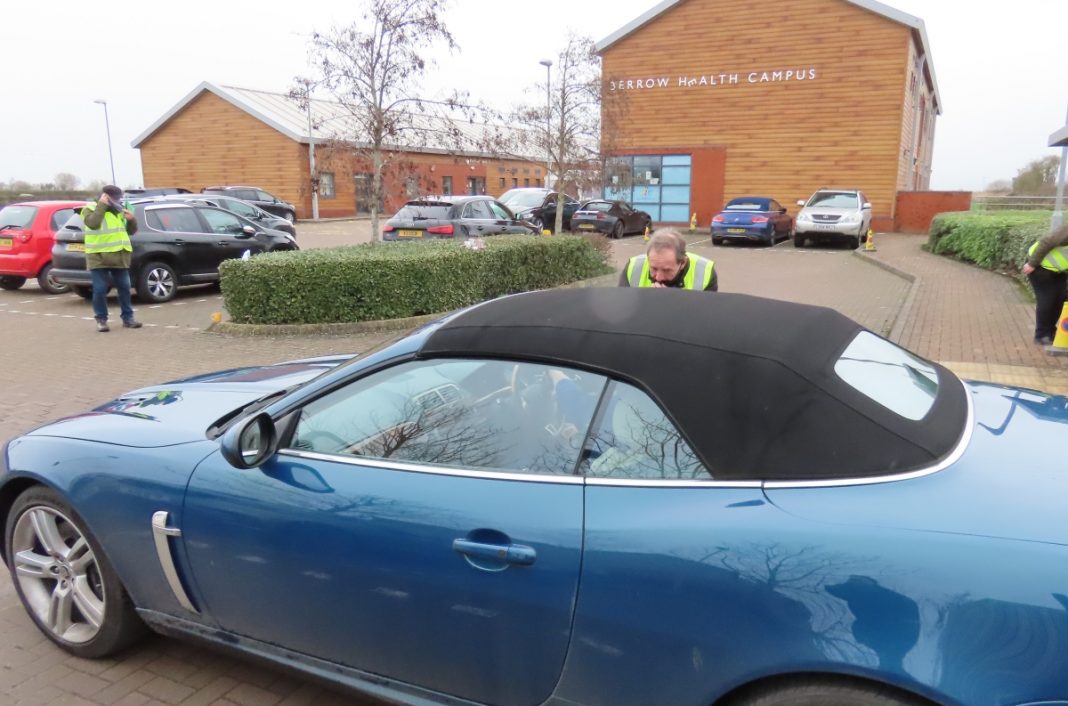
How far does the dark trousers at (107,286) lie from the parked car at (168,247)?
179cm

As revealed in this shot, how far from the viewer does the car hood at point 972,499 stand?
1756 mm

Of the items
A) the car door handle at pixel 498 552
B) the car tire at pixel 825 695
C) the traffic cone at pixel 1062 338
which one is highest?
the car door handle at pixel 498 552

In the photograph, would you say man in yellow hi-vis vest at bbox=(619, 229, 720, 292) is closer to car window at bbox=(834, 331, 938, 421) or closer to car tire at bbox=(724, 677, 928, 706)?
car window at bbox=(834, 331, 938, 421)

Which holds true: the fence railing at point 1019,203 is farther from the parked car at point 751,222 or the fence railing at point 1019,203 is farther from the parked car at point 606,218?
the parked car at point 606,218

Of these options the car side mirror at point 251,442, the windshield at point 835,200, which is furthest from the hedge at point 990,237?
the car side mirror at point 251,442

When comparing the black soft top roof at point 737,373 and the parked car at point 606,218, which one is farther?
the parked car at point 606,218

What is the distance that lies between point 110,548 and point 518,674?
1.68 metres

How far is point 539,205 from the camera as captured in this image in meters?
24.0

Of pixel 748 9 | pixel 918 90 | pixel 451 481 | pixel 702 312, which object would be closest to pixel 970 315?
pixel 702 312

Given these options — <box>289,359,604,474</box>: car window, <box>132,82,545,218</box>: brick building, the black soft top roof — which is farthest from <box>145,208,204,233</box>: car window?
<box>132,82,545,218</box>: brick building

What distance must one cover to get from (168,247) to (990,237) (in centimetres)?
1501

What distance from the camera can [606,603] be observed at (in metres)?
1.94

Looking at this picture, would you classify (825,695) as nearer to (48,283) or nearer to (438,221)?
(438,221)

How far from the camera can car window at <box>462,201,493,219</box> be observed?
15.2m
